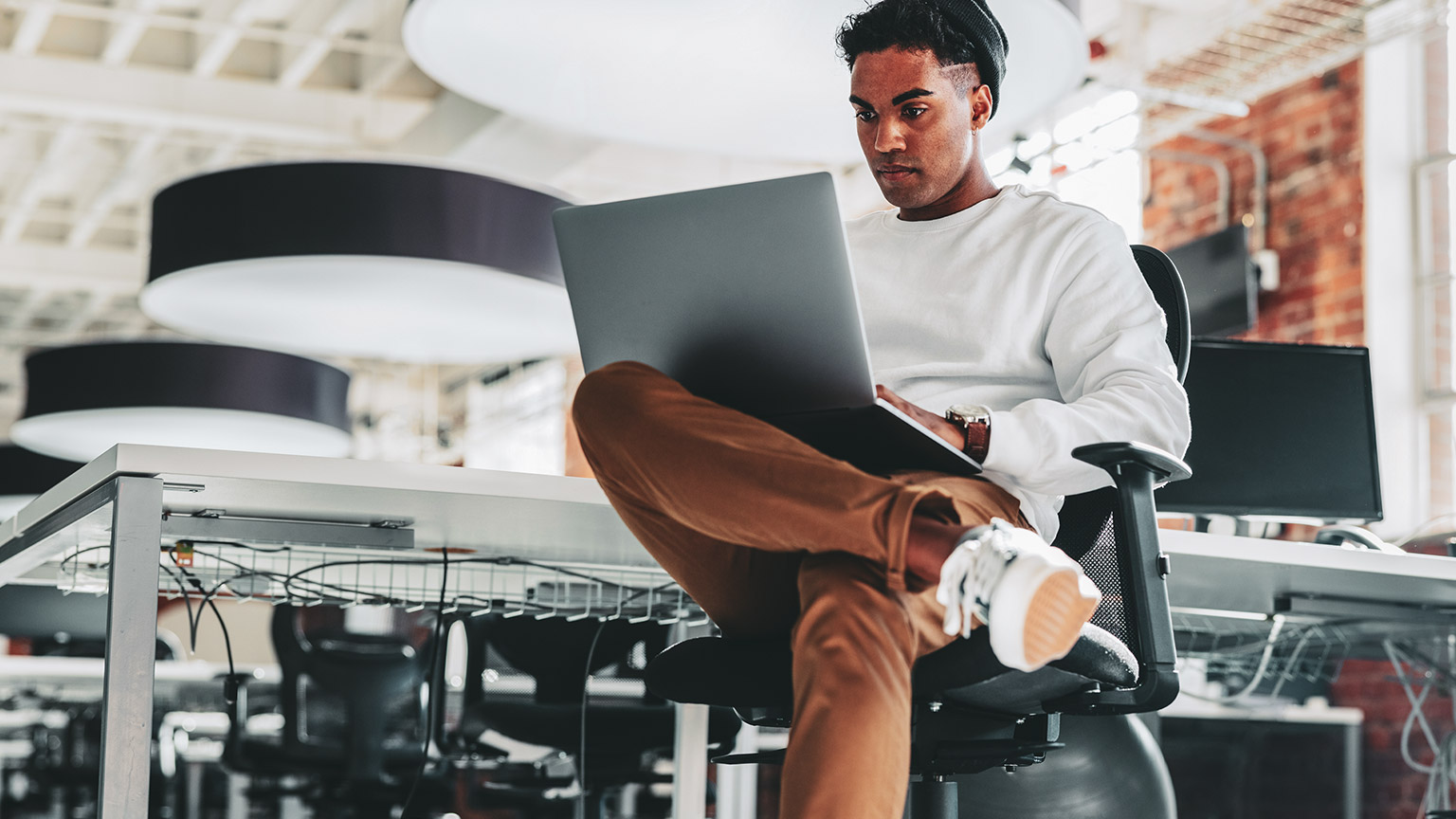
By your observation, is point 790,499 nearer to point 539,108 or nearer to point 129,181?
point 539,108

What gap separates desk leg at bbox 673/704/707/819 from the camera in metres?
2.38

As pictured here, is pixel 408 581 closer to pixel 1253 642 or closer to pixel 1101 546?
pixel 1101 546

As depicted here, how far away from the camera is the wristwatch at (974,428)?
1.47m

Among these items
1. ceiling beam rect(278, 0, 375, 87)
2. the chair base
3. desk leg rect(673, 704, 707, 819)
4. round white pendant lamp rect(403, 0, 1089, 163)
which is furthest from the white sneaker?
ceiling beam rect(278, 0, 375, 87)

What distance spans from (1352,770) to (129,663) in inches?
159

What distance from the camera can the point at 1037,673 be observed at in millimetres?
1448

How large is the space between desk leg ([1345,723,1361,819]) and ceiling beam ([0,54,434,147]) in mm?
5261

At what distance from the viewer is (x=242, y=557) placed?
2.30m

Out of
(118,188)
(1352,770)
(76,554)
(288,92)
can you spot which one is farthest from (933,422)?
(118,188)

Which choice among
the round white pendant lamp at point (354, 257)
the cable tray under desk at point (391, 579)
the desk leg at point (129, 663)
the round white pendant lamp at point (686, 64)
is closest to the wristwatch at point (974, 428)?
the desk leg at point (129, 663)

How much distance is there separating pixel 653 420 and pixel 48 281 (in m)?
9.47

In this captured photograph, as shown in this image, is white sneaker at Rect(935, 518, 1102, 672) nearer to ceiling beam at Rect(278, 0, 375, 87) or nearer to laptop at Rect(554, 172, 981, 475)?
laptop at Rect(554, 172, 981, 475)

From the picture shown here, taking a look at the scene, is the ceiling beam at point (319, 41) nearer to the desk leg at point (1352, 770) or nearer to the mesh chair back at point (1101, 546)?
the desk leg at point (1352, 770)

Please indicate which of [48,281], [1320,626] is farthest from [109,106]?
[1320,626]
